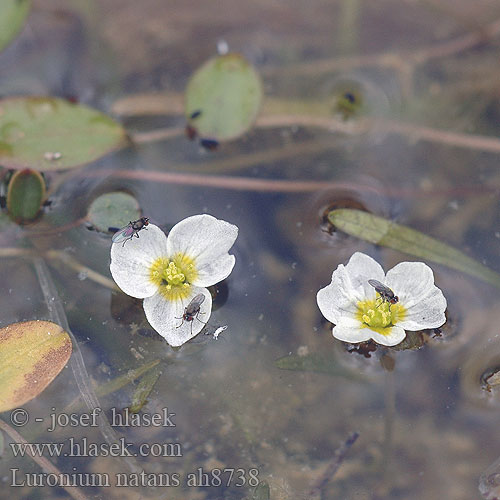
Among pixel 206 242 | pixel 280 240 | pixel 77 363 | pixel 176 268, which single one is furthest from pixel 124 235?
pixel 280 240

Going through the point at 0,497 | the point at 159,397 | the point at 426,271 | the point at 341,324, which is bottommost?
the point at 0,497

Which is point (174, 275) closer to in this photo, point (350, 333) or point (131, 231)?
point (131, 231)

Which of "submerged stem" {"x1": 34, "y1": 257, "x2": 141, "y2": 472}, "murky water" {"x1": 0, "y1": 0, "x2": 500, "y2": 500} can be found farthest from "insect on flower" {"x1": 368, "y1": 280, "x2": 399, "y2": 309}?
"submerged stem" {"x1": 34, "y1": 257, "x2": 141, "y2": 472}

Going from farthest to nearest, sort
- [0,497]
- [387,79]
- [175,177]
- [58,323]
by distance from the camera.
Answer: [387,79] < [175,177] < [58,323] < [0,497]

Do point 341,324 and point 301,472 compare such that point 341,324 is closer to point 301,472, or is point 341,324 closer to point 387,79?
point 301,472

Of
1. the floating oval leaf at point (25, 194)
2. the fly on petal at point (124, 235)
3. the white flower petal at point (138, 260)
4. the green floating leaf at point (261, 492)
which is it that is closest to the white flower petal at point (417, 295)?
the green floating leaf at point (261, 492)

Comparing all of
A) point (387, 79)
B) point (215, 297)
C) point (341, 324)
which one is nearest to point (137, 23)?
point (387, 79)
